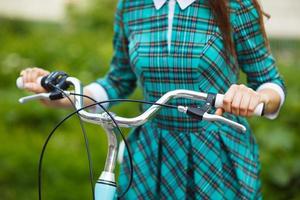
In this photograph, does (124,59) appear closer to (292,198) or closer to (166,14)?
(166,14)

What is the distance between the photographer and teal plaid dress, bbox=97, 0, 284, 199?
79.4 inches

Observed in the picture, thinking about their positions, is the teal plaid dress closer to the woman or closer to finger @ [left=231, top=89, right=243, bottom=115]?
the woman

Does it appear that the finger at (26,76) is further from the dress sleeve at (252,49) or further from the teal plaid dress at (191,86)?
the dress sleeve at (252,49)

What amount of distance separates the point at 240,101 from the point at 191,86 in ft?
1.18

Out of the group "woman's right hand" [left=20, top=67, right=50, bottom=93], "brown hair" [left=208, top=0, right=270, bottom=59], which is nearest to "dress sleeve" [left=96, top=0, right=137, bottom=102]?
"woman's right hand" [left=20, top=67, right=50, bottom=93]

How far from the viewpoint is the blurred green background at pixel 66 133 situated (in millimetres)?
3871

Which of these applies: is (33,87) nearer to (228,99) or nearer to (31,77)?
(31,77)

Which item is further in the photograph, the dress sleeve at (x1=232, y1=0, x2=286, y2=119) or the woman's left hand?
the dress sleeve at (x1=232, y1=0, x2=286, y2=119)

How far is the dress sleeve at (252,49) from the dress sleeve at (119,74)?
43 cm

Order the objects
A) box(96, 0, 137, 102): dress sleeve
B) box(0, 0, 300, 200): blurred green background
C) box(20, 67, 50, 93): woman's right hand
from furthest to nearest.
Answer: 1. box(0, 0, 300, 200): blurred green background
2. box(96, 0, 137, 102): dress sleeve
3. box(20, 67, 50, 93): woman's right hand

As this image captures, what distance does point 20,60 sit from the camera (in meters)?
6.00

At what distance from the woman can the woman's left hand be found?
23 cm

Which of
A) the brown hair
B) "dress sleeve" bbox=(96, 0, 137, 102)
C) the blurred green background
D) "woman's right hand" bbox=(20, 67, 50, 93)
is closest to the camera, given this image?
the brown hair

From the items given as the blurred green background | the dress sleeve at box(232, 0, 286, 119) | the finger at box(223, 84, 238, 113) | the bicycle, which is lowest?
the blurred green background
